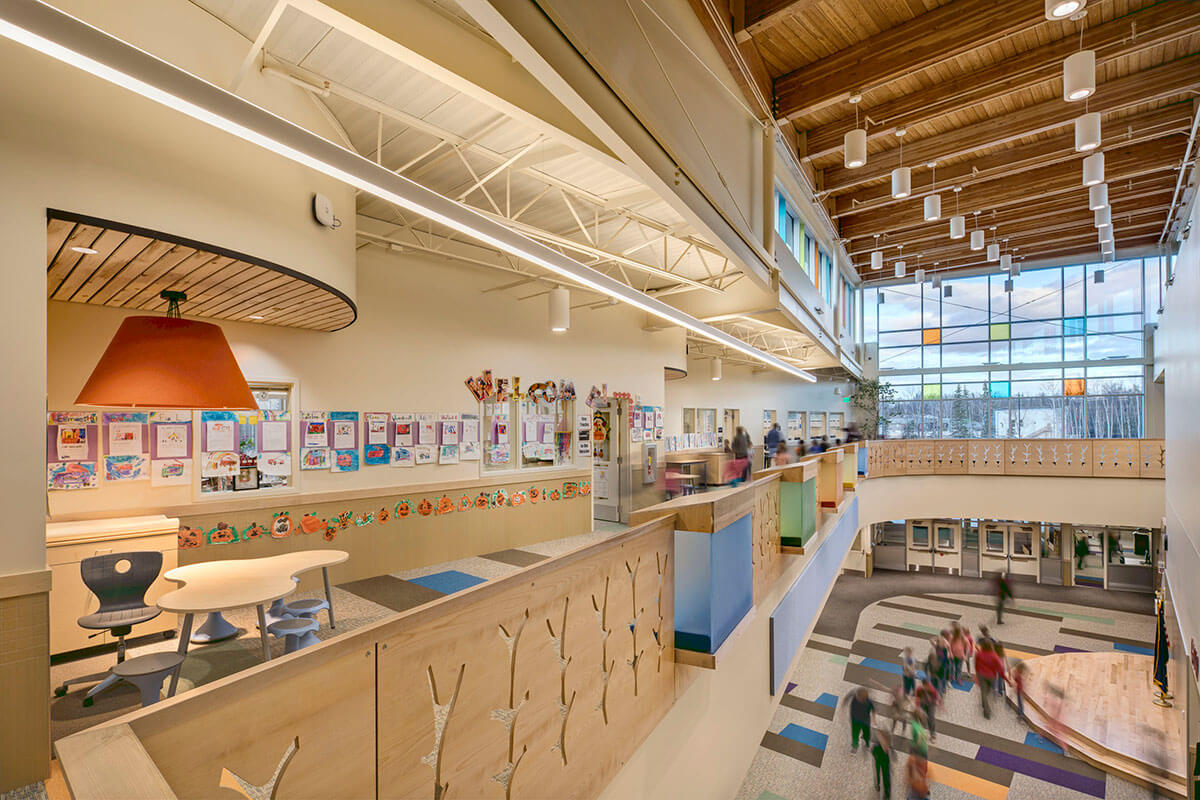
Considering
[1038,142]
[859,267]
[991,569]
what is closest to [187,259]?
[1038,142]

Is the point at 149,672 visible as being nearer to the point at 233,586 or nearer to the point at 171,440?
the point at 233,586

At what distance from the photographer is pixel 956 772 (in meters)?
7.28

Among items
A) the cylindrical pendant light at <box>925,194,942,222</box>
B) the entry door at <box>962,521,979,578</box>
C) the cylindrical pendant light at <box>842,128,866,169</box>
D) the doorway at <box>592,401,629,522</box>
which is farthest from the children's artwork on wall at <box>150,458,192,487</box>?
the entry door at <box>962,521,979,578</box>

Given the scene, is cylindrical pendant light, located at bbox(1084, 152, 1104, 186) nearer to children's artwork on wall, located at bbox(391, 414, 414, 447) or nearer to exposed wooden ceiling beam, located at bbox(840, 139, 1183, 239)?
exposed wooden ceiling beam, located at bbox(840, 139, 1183, 239)

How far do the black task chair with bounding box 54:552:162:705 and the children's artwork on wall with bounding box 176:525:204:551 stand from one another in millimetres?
1020

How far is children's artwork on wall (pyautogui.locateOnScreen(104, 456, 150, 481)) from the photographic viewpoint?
489 cm

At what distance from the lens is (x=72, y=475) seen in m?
4.69

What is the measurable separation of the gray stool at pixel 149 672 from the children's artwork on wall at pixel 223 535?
7.22 ft

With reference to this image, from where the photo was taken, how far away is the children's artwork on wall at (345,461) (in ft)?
20.7

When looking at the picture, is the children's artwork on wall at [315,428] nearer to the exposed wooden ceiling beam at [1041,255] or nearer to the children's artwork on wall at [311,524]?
the children's artwork on wall at [311,524]

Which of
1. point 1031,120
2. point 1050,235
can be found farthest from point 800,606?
point 1050,235

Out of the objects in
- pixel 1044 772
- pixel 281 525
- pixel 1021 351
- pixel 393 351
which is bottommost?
pixel 1044 772

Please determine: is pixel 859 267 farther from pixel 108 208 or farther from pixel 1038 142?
pixel 108 208

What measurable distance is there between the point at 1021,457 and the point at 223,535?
1618 centimetres
